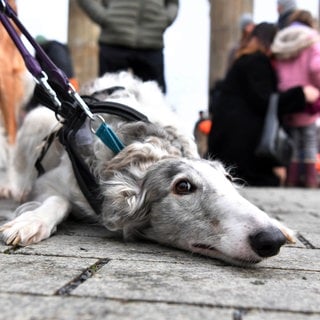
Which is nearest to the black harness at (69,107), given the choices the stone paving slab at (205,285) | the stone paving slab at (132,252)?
the stone paving slab at (132,252)

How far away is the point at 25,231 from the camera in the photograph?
261cm

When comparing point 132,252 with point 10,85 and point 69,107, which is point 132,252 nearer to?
point 69,107

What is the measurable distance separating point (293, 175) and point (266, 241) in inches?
259

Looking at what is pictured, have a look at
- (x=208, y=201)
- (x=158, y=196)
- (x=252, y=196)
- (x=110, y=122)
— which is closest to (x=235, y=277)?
(x=208, y=201)

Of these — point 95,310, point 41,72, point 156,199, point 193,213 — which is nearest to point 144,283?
point 95,310

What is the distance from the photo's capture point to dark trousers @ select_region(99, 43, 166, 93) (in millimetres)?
6277

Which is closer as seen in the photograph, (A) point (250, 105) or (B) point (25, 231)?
(B) point (25, 231)

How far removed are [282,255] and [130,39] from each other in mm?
4144

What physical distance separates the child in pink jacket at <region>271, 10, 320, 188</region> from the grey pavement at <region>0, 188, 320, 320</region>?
16.3 feet

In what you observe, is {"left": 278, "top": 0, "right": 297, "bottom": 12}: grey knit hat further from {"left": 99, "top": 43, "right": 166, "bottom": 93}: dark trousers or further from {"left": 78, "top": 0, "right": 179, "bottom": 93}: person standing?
{"left": 99, "top": 43, "right": 166, "bottom": 93}: dark trousers

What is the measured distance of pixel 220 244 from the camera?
2434 mm

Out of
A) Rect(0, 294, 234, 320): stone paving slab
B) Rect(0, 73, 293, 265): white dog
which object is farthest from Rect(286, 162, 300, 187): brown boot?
→ Rect(0, 294, 234, 320): stone paving slab

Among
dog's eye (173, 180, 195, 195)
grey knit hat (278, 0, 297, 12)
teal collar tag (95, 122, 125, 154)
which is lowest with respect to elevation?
dog's eye (173, 180, 195, 195)

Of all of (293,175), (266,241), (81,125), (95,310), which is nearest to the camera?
(95,310)
